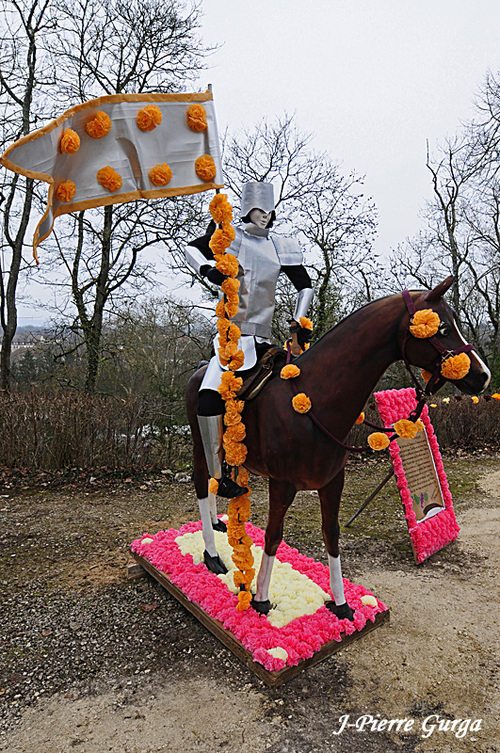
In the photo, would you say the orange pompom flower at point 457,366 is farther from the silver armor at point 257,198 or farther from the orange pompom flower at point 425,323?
the silver armor at point 257,198

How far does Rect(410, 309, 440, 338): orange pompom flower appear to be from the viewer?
2.29 metres

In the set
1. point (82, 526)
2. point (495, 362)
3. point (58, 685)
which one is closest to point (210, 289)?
point (82, 526)

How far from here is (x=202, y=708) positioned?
2500mm

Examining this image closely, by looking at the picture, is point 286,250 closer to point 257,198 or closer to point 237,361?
point 257,198

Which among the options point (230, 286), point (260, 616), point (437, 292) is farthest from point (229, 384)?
point (260, 616)

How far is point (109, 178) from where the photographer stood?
9.03 ft

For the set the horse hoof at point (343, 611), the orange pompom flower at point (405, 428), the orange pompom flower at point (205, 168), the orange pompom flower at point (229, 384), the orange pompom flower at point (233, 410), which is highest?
the orange pompom flower at point (205, 168)

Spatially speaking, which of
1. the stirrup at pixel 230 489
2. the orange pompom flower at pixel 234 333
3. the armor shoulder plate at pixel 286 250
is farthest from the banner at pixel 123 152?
the stirrup at pixel 230 489

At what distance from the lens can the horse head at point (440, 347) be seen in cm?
232

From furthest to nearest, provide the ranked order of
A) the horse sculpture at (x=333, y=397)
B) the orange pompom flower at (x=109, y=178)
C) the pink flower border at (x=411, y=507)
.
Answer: the pink flower border at (x=411, y=507)
the orange pompom flower at (x=109, y=178)
the horse sculpture at (x=333, y=397)

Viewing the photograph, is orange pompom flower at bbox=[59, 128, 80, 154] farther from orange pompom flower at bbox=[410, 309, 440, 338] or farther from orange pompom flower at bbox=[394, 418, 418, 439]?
orange pompom flower at bbox=[394, 418, 418, 439]

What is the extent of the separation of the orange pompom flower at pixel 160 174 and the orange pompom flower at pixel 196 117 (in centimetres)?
29

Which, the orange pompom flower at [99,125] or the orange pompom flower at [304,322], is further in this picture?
the orange pompom flower at [304,322]

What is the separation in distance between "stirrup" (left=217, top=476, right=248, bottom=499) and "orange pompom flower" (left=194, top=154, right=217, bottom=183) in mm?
1901
